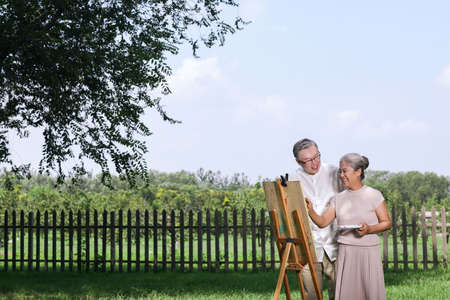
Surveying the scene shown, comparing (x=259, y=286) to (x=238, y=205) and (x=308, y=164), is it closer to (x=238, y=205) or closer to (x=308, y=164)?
(x=308, y=164)

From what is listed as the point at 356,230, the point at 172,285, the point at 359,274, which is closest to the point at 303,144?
the point at 356,230

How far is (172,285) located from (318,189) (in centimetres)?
615

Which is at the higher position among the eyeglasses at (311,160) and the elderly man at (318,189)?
the eyeglasses at (311,160)

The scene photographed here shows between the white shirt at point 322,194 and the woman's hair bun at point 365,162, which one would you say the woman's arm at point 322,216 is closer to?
the white shirt at point 322,194

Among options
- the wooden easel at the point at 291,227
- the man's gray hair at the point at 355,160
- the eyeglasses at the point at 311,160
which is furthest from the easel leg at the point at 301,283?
the man's gray hair at the point at 355,160

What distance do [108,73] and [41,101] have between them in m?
1.53

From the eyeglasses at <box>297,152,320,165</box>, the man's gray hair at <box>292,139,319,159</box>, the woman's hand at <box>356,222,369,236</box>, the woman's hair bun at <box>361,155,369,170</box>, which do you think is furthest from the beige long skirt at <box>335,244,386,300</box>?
the man's gray hair at <box>292,139,319,159</box>

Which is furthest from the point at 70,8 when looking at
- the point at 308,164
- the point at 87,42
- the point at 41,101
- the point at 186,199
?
the point at 186,199

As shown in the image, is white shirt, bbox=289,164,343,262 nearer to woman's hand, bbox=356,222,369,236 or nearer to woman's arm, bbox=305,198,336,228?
woman's arm, bbox=305,198,336,228

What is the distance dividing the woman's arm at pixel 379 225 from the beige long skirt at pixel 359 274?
0.19 meters

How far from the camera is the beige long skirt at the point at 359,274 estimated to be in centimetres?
493

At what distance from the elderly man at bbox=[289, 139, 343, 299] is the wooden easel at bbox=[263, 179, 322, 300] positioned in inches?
7.8

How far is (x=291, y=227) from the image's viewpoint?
5.29 m

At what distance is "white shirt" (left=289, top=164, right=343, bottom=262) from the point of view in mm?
5453
